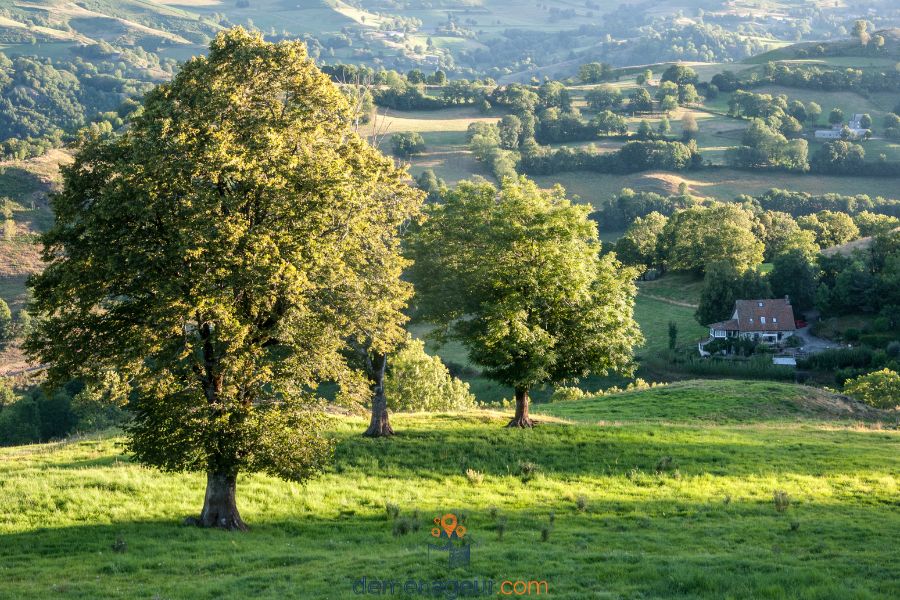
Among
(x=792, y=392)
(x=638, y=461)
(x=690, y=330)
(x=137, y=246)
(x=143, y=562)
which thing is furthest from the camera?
(x=690, y=330)

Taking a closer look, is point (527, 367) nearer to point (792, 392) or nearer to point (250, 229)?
point (250, 229)

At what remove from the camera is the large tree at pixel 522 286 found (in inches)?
1508

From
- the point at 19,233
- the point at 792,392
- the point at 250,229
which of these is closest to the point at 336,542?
the point at 250,229

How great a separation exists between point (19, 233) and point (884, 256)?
142 metres

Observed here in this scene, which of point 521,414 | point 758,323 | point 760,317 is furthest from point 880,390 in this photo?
point 521,414

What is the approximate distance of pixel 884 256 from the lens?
11438cm

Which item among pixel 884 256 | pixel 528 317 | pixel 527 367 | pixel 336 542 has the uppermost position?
pixel 884 256

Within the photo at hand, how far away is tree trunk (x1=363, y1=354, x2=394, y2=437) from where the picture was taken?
37000 mm

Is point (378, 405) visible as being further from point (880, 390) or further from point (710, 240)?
point (710, 240)

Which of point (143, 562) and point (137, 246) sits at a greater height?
point (137, 246)

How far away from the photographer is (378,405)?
122 ft

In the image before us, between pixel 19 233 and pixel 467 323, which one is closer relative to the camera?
pixel 467 323

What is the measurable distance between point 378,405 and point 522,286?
9070 mm

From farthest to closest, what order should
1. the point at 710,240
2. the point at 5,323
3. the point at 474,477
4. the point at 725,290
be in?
the point at 710,240 < the point at 5,323 < the point at 725,290 < the point at 474,477
